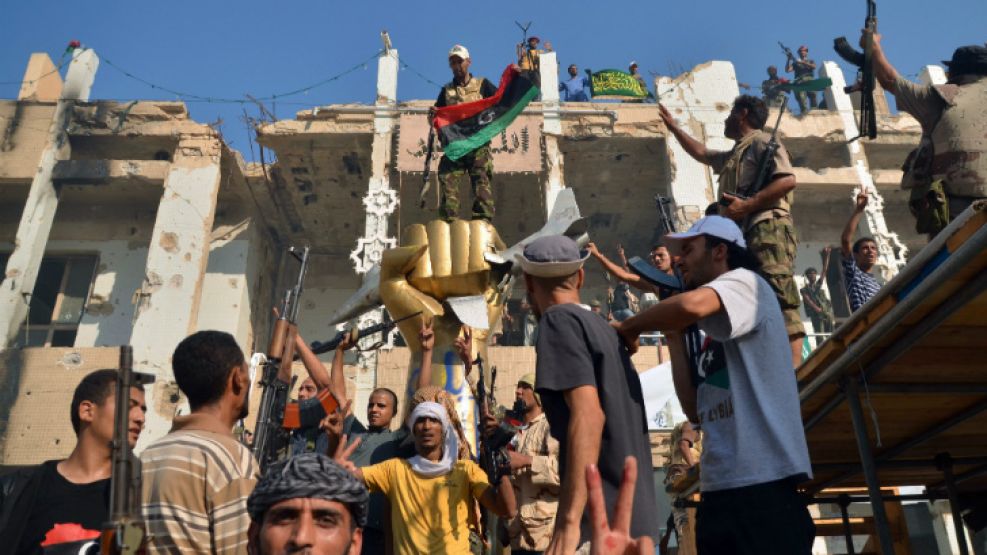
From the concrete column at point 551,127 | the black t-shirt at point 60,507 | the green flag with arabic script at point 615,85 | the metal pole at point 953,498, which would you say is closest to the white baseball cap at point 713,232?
the black t-shirt at point 60,507

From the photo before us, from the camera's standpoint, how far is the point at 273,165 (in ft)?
45.2

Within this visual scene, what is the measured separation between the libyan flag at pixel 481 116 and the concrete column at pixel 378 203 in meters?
4.04

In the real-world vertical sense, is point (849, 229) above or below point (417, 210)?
below

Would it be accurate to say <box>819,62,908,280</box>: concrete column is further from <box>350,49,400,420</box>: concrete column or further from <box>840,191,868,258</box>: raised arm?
<box>350,49,400,420</box>: concrete column

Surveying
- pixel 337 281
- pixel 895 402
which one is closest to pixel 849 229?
pixel 895 402

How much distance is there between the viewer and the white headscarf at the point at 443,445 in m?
3.51

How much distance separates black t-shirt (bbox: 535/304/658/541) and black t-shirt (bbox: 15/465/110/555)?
1.58 m

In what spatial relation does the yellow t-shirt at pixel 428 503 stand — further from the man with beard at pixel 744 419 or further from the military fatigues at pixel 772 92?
the military fatigues at pixel 772 92

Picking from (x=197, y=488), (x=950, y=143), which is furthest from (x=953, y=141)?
(x=197, y=488)

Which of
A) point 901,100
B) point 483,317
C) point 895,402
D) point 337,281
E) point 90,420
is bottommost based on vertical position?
point 90,420

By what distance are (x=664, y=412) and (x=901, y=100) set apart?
567cm

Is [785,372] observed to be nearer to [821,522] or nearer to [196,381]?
[196,381]

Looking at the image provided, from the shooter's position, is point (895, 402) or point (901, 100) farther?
point (901, 100)

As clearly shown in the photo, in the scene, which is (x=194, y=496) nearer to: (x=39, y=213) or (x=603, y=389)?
(x=603, y=389)
